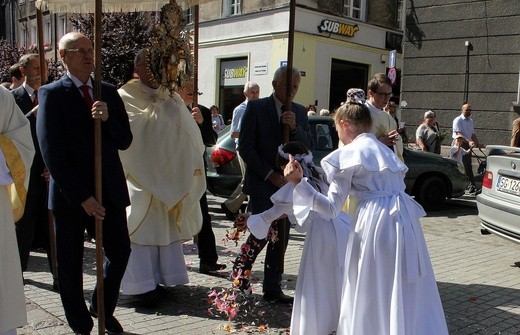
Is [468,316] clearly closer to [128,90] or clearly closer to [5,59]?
[128,90]

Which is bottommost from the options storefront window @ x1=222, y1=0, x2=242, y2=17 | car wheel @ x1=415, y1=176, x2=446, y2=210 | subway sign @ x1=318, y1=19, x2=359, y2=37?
car wheel @ x1=415, y1=176, x2=446, y2=210

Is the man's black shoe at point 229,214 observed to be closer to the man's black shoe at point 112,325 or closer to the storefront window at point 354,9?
the man's black shoe at point 112,325

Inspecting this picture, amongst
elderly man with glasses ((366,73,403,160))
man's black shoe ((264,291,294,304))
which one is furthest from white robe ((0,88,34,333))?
elderly man with glasses ((366,73,403,160))

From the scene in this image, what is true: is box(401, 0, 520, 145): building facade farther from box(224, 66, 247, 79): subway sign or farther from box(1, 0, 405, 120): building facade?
box(224, 66, 247, 79): subway sign

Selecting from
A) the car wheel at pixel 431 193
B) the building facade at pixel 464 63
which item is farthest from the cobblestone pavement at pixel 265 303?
the building facade at pixel 464 63

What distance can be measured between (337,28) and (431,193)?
46.2 feet

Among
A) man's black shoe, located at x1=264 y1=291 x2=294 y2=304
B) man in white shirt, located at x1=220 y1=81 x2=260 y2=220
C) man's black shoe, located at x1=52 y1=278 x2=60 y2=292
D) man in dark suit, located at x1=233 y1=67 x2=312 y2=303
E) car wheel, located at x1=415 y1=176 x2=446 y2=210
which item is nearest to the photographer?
man in dark suit, located at x1=233 y1=67 x2=312 y2=303

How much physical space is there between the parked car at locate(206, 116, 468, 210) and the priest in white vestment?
4164 mm

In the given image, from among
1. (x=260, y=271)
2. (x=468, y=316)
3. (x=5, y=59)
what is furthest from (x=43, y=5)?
(x=5, y=59)

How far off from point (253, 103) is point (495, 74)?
→ 11.6 metres

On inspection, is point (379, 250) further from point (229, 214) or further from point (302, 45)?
point (302, 45)

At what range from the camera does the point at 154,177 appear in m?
4.83

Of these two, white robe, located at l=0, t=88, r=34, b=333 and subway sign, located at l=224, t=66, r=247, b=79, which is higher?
subway sign, located at l=224, t=66, r=247, b=79

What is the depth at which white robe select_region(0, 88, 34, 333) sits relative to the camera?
3457 millimetres
